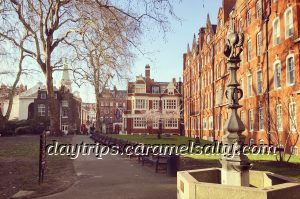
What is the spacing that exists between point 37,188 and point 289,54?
60.0ft

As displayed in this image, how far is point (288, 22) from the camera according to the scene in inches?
873

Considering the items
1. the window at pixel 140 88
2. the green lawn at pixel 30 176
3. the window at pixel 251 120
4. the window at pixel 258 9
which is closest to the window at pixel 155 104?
the window at pixel 140 88

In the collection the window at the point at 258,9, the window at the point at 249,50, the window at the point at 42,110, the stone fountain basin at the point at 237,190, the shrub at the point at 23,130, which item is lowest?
the stone fountain basin at the point at 237,190

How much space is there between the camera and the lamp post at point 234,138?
6.36 m

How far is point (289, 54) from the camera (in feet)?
71.0

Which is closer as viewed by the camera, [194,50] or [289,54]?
[289,54]

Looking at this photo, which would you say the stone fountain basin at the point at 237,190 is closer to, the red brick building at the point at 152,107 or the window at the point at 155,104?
the red brick building at the point at 152,107

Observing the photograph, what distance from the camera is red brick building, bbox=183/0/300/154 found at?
69.1ft

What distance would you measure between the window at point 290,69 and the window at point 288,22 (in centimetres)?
157

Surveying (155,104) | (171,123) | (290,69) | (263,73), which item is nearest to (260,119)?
(263,73)

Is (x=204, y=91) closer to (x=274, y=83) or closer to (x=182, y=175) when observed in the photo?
(x=274, y=83)

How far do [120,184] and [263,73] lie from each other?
18.8 meters

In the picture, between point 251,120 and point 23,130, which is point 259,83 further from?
point 23,130

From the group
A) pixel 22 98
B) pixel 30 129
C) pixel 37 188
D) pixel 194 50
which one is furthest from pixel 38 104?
pixel 37 188
